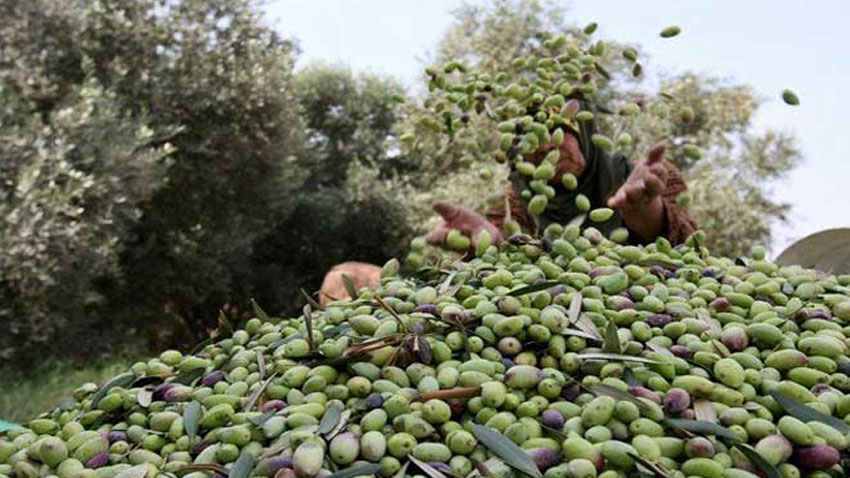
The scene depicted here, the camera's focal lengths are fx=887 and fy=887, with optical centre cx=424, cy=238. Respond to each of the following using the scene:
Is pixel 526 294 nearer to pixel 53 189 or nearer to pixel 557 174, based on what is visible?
pixel 557 174

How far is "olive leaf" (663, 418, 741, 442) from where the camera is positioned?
44.3 inches

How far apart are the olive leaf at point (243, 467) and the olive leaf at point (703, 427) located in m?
0.54

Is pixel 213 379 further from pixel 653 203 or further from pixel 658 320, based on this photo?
pixel 653 203

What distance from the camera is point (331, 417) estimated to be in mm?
1175

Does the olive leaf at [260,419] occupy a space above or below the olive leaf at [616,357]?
below

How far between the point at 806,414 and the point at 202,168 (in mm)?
11642

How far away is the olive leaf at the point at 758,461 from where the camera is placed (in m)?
1.08

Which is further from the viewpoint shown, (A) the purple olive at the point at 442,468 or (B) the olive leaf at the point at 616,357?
(B) the olive leaf at the point at 616,357

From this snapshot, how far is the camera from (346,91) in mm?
17859

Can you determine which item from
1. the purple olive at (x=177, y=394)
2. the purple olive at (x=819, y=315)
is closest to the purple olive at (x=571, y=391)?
the purple olive at (x=819, y=315)

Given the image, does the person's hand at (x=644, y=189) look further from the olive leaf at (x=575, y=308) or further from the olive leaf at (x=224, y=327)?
the olive leaf at (x=224, y=327)

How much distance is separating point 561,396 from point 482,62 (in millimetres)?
14516

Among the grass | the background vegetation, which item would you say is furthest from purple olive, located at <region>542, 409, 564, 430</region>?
the grass

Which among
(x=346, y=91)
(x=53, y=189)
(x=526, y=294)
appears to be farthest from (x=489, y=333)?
(x=346, y=91)
